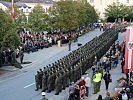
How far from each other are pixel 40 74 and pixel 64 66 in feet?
6.64

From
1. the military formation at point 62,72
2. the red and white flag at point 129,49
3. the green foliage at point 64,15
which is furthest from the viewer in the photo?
the green foliage at point 64,15

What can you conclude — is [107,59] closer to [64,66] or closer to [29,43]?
[64,66]

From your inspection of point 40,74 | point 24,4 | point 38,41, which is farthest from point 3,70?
point 24,4

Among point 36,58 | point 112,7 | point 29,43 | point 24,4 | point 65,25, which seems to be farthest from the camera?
point 112,7

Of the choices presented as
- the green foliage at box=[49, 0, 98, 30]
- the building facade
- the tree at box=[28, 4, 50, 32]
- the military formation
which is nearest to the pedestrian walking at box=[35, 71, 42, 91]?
the military formation

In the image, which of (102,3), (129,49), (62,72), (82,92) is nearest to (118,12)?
(102,3)

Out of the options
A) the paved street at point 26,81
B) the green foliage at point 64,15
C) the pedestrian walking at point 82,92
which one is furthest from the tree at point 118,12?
the pedestrian walking at point 82,92

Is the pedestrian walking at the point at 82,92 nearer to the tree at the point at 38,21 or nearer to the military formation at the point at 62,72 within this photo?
the military formation at the point at 62,72

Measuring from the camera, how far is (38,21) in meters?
55.5

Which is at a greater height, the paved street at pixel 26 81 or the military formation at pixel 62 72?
the military formation at pixel 62 72

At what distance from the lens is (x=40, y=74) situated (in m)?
26.1

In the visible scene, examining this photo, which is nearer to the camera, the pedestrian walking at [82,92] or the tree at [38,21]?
the pedestrian walking at [82,92]

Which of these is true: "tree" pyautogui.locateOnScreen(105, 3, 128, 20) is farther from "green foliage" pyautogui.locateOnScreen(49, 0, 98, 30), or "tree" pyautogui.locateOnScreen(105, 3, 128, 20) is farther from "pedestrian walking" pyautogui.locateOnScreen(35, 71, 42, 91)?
"pedestrian walking" pyautogui.locateOnScreen(35, 71, 42, 91)

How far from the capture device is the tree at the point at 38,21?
5528 centimetres
